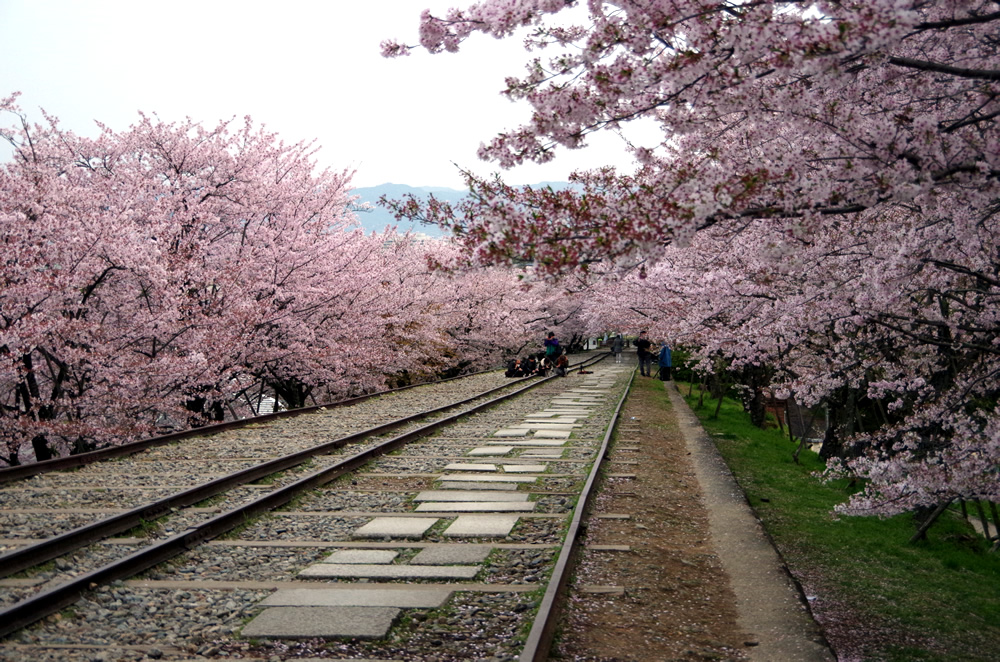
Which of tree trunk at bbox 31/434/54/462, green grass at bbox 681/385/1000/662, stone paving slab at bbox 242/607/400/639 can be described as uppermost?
tree trunk at bbox 31/434/54/462

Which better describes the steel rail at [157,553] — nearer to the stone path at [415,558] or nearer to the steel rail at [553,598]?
the stone path at [415,558]

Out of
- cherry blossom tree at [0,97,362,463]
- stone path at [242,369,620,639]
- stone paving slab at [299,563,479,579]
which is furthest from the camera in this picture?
cherry blossom tree at [0,97,362,463]

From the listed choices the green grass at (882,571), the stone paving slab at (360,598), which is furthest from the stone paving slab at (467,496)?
the stone paving slab at (360,598)

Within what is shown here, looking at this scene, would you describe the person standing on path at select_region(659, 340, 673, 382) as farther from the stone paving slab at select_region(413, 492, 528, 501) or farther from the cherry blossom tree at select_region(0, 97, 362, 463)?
the stone paving slab at select_region(413, 492, 528, 501)

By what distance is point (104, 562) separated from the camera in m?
6.38

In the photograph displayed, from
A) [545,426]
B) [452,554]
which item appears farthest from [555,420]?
[452,554]

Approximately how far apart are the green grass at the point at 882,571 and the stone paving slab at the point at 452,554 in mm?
2678

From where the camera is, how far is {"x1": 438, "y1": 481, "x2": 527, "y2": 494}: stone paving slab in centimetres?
945

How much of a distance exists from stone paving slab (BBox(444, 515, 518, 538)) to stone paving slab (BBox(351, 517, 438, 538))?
0.79ft

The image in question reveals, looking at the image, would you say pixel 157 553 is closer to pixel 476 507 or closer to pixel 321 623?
pixel 321 623

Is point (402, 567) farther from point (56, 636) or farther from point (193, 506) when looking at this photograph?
point (193, 506)

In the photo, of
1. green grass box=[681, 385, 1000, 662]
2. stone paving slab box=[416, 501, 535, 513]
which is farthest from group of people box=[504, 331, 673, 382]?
stone paving slab box=[416, 501, 535, 513]

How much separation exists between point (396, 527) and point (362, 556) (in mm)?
957

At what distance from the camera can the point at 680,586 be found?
636cm
